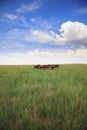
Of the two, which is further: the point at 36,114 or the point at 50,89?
the point at 50,89

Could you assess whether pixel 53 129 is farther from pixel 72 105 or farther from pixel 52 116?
pixel 72 105

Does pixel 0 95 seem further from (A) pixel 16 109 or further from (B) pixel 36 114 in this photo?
(B) pixel 36 114

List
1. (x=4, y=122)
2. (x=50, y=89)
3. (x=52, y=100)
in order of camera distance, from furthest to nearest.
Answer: (x=50, y=89) → (x=52, y=100) → (x=4, y=122)

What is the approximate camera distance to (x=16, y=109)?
9.93 ft

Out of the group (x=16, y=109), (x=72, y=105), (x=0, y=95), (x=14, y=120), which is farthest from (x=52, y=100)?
(x=0, y=95)

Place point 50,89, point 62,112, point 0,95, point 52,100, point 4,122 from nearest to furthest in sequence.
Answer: point 4,122 → point 62,112 → point 52,100 → point 0,95 → point 50,89

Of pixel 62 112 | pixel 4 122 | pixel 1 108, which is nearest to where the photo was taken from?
pixel 4 122

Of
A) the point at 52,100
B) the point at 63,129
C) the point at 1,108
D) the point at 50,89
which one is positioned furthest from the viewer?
the point at 50,89

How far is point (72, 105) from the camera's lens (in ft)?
10.4

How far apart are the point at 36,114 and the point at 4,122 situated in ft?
2.02

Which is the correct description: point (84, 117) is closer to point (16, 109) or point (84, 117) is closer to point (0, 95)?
point (16, 109)

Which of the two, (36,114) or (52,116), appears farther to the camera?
(36,114)

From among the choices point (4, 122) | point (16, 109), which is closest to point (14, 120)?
point (4, 122)

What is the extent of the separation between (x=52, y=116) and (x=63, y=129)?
392 millimetres
